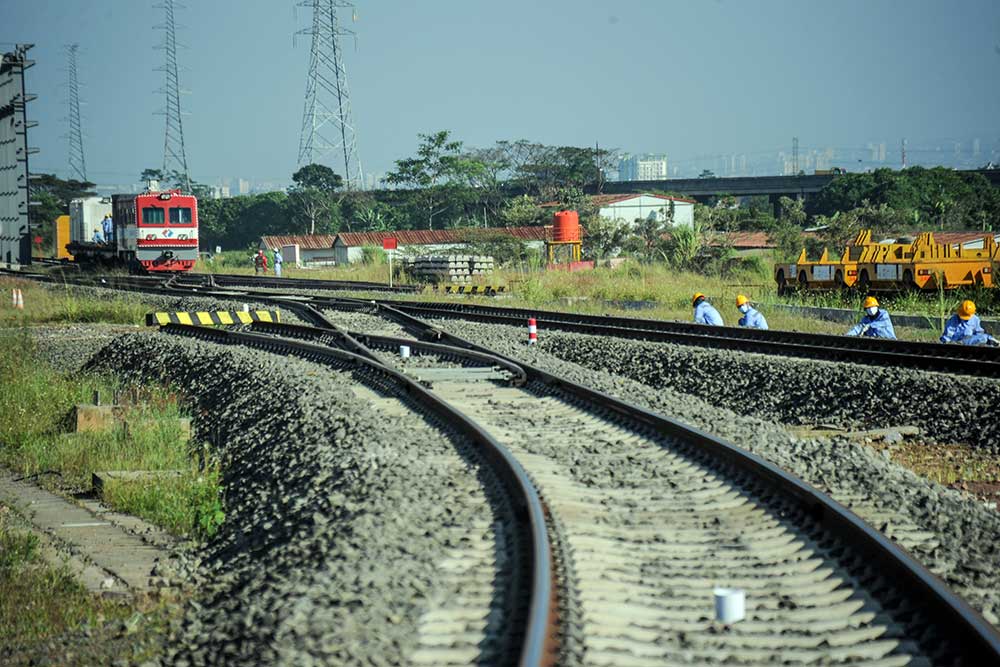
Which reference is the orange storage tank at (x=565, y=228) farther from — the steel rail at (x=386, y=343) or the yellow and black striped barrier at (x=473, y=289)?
the steel rail at (x=386, y=343)

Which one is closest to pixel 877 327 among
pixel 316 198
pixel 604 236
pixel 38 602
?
pixel 38 602

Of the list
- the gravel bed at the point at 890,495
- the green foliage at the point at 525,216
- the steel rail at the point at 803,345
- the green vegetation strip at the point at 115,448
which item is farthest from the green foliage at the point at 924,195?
Result: the gravel bed at the point at 890,495

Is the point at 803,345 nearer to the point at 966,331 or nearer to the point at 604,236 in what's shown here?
the point at 966,331

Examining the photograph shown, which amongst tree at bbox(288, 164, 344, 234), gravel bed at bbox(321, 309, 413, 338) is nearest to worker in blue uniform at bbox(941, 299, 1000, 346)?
gravel bed at bbox(321, 309, 413, 338)

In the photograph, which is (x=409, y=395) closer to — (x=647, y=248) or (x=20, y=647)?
(x=20, y=647)

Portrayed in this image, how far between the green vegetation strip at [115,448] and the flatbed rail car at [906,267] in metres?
17.9

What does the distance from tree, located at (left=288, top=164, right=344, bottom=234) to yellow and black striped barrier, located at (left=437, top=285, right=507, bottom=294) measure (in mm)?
70746

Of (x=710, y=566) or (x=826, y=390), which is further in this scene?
(x=826, y=390)

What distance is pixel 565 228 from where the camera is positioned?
45500 millimetres

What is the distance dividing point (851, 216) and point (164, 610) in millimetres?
52507

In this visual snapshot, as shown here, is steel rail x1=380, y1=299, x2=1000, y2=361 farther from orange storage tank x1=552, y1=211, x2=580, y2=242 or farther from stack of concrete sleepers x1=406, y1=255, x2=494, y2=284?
orange storage tank x1=552, y1=211, x2=580, y2=242

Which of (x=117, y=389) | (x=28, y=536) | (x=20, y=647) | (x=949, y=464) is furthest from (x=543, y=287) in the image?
(x=20, y=647)

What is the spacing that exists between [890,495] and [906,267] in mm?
19961

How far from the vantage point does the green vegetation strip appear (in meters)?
8.72
